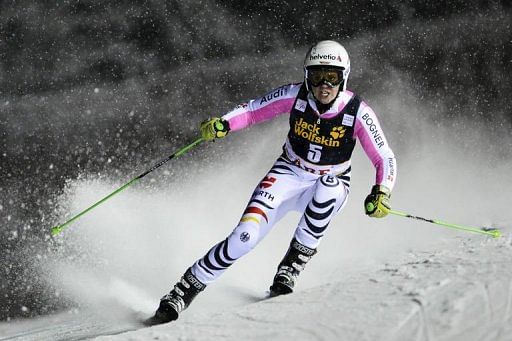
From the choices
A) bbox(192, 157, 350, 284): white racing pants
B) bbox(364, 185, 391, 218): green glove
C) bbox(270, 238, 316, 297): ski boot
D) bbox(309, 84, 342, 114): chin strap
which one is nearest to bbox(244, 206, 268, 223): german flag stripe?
bbox(192, 157, 350, 284): white racing pants

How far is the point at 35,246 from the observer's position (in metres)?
9.30

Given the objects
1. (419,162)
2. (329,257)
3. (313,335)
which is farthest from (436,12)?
(313,335)

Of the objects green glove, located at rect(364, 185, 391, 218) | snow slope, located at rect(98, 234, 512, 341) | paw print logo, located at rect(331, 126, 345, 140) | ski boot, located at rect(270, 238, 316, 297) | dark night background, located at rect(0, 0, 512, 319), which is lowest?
snow slope, located at rect(98, 234, 512, 341)

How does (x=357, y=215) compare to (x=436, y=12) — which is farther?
(x=436, y=12)

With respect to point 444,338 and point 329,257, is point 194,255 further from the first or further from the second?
point 444,338

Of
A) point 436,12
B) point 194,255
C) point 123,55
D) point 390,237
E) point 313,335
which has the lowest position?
point 313,335

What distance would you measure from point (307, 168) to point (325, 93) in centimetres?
66

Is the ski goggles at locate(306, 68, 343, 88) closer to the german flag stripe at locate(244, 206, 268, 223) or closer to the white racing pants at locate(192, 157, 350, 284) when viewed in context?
the white racing pants at locate(192, 157, 350, 284)

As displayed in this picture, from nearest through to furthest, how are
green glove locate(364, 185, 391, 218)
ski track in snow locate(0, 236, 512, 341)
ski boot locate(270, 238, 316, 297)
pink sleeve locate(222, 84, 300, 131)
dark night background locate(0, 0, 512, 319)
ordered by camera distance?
ski track in snow locate(0, 236, 512, 341), green glove locate(364, 185, 391, 218), ski boot locate(270, 238, 316, 297), pink sleeve locate(222, 84, 300, 131), dark night background locate(0, 0, 512, 319)

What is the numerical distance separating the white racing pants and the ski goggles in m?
0.75

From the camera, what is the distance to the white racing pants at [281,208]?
604 centimetres

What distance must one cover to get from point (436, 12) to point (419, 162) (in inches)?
93.0

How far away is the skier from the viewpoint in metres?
6.03

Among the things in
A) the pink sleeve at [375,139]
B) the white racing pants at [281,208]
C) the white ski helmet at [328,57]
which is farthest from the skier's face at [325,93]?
the white racing pants at [281,208]
